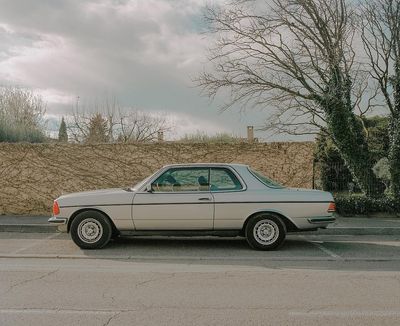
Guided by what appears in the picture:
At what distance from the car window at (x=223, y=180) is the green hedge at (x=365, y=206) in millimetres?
5588

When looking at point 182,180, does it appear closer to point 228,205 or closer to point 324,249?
point 228,205

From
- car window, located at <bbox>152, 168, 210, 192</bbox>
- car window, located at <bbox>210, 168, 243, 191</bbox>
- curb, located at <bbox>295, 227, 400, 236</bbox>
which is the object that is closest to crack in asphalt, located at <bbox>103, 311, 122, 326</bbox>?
car window, located at <bbox>152, 168, 210, 192</bbox>

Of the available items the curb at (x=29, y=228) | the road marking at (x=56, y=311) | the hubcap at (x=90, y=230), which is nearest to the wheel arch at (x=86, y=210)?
the hubcap at (x=90, y=230)

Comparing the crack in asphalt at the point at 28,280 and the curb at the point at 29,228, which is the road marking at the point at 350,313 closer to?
the crack in asphalt at the point at 28,280

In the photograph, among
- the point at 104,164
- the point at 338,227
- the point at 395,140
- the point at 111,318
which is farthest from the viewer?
the point at 395,140

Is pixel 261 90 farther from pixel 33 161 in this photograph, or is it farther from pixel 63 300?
pixel 63 300

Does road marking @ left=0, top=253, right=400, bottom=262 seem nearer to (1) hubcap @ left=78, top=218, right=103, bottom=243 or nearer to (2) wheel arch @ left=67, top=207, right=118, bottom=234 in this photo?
(1) hubcap @ left=78, top=218, right=103, bottom=243

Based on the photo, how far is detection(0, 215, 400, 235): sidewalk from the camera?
35.3ft

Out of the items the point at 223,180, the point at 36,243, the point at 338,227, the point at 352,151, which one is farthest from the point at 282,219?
the point at 352,151

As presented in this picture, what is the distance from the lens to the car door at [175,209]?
8.41 meters

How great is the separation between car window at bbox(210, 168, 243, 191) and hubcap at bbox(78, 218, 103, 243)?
2.19 meters

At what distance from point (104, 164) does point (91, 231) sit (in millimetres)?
4995

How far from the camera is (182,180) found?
8.60m

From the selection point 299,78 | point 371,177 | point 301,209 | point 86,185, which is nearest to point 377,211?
point 371,177
